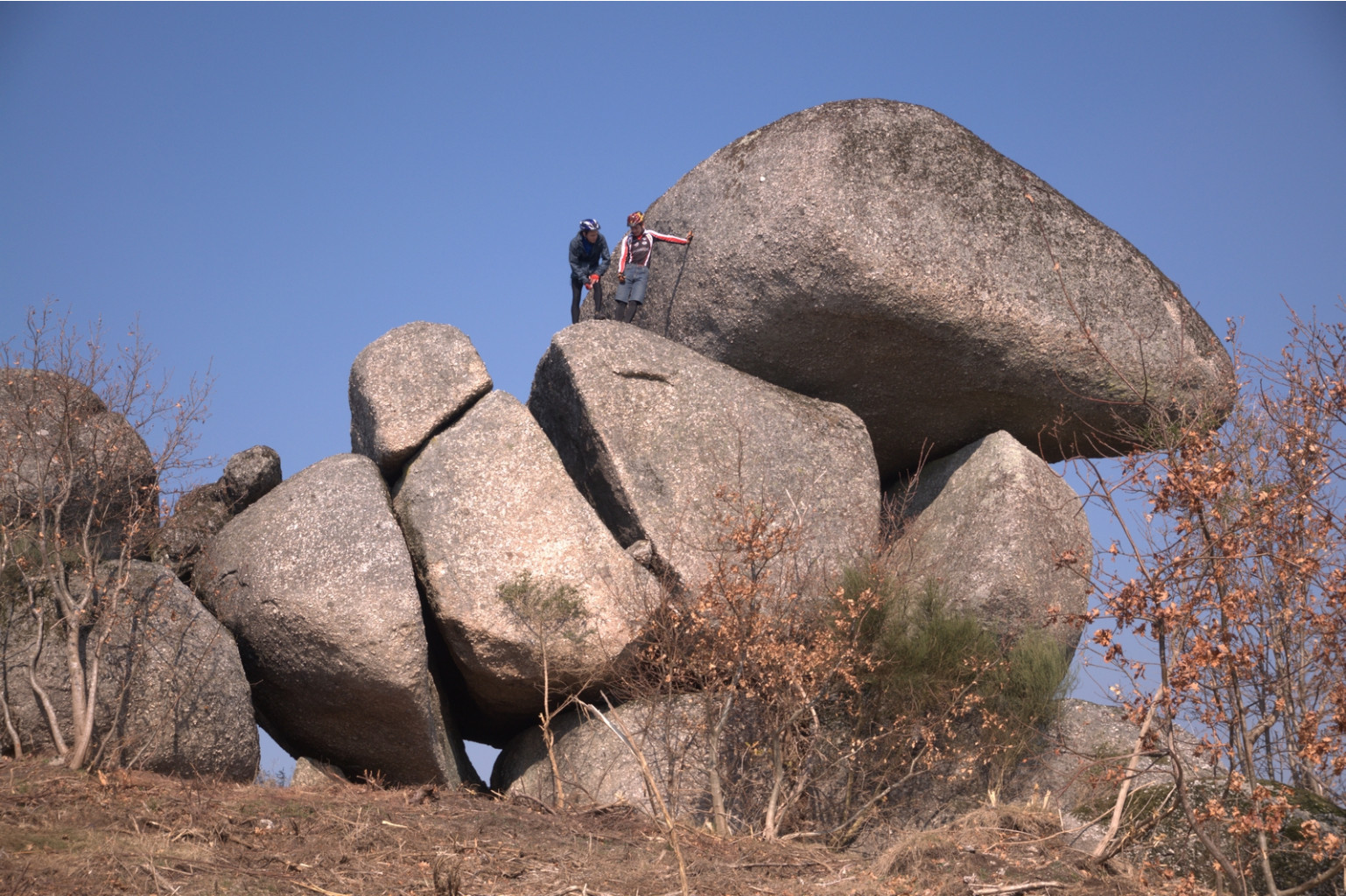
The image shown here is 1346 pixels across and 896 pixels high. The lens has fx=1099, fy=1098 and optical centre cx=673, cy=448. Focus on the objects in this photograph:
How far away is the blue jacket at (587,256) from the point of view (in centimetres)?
1363

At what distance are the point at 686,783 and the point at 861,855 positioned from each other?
5.93 ft

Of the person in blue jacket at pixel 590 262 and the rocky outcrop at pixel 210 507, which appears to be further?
the person in blue jacket at pixel 590 262

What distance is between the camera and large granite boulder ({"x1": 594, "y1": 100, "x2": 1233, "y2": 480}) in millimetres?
11680

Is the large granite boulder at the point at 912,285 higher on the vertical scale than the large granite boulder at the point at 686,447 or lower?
higher

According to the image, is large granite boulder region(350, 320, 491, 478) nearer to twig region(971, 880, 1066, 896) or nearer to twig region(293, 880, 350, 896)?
twig region(293, 880, 350, 896)

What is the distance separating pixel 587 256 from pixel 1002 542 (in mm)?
6061

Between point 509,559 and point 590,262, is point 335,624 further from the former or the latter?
point 590,262

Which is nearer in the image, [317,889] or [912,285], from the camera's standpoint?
[317,889]

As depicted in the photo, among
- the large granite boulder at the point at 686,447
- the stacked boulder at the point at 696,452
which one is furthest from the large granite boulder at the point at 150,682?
the large granite boulder at the point at 686,447

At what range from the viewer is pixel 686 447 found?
11414 mm

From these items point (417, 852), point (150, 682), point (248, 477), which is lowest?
point (417, 852)

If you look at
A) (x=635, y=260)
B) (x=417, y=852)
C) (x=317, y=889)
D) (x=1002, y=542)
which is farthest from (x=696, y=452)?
(x=317, y=889)

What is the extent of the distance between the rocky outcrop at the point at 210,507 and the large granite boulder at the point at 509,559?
5.36 ft

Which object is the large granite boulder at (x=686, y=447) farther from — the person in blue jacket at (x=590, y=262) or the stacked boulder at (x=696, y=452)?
the person in blue jacket at (x=590, y=262)
